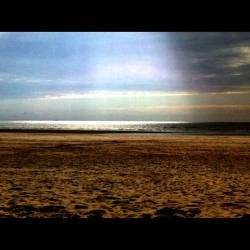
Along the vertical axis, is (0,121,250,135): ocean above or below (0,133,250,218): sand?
above

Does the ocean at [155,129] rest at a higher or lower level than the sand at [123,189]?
higher

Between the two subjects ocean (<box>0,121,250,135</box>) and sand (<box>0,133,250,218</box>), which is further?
ocean (<box>0,121,250,135</box>)

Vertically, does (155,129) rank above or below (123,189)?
above

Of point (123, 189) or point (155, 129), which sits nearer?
point (123, 189)

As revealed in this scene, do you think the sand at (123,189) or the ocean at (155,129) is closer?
the sand at (123,189)
